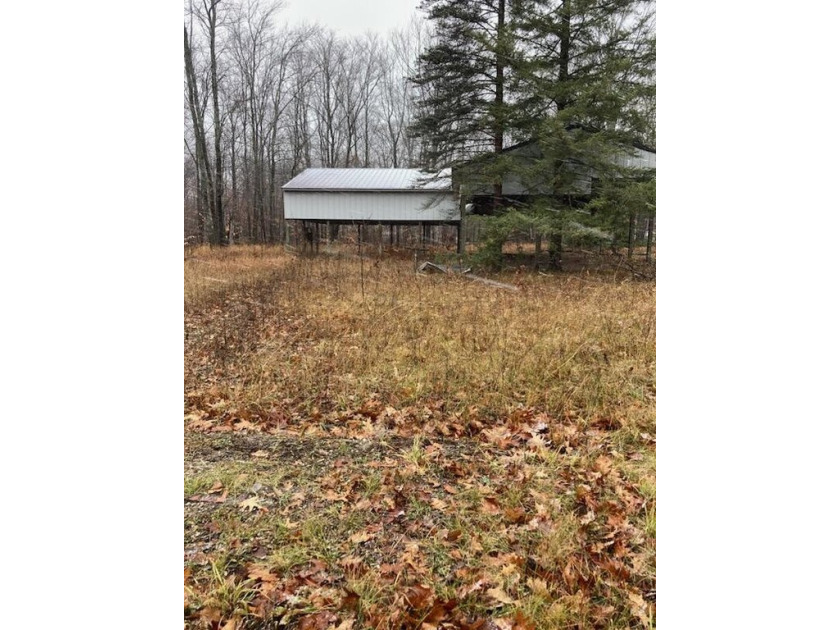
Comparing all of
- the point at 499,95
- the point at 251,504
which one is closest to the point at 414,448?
the point at 251,504

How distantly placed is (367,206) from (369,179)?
0.23 meters

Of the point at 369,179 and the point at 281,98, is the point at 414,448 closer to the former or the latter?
the point at 369,179

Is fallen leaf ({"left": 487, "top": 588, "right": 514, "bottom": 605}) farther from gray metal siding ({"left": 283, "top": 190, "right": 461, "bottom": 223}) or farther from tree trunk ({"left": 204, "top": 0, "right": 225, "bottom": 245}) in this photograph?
tree trunk ({"left": 204, "top": 0, "right": 225, "bottom": 245})

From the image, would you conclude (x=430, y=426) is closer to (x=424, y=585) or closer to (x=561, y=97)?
(x=424, y=585)

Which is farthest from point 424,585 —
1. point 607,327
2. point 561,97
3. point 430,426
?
point 561,97

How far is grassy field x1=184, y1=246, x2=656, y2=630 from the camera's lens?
3.59 ft

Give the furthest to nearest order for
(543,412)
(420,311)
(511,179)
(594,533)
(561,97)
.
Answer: (420,311)
(511,179)
(561,97)
(543,412)
(594,533)

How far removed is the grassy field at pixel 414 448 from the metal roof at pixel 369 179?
684 mm

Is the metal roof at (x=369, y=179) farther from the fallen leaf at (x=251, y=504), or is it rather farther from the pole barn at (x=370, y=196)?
the fallen leaf at (x=251, y=504)

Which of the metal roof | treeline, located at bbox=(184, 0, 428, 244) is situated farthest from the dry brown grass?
the metal roof

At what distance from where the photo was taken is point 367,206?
2.56 metres

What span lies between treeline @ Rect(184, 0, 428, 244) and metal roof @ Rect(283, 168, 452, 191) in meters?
0.04

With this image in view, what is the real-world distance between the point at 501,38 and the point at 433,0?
0.37 metres
